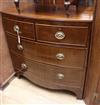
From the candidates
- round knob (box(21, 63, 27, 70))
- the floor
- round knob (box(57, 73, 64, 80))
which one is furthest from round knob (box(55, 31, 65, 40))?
the floor

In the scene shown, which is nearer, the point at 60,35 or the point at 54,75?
the point at 60,35

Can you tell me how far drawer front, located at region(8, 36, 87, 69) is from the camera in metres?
1.23

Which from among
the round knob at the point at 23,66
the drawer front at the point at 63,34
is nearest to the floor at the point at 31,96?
the round knob at the point at 23,66

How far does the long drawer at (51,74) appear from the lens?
1.36m

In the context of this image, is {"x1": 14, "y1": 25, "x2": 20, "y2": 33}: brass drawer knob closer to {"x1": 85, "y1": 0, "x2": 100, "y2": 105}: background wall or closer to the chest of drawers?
the chest of drawers

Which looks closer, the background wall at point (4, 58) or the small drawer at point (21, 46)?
the small drawer at point (21, 46)

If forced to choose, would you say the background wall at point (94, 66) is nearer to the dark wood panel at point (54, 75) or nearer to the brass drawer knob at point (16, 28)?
the dark wood panel at point (54, 75)

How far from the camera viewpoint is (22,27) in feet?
4.29

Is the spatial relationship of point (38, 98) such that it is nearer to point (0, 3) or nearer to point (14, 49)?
point (14, 49)

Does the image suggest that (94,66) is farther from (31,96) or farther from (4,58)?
(4,58)

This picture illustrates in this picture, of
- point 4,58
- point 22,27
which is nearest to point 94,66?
point 22,27

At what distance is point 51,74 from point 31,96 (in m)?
0.40

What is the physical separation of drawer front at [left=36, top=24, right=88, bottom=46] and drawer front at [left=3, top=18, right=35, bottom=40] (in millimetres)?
70

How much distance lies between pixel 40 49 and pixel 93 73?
0.52 m
